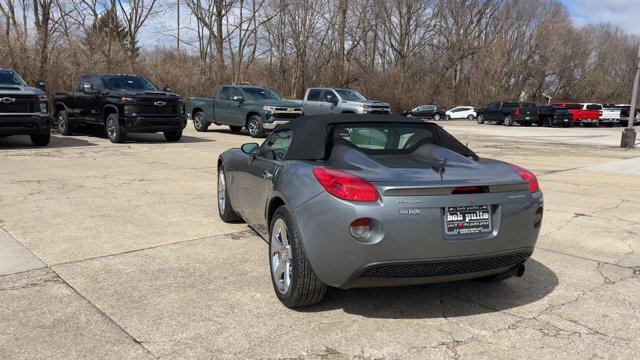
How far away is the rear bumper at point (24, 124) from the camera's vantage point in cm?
1242

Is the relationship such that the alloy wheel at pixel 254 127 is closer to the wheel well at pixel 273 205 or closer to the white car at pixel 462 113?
the wheel well at pixel 273 205

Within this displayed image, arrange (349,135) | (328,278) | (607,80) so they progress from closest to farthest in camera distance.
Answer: (328,278) → (349,135) → (607,80)

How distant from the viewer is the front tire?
3602 mm

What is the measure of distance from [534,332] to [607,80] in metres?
83.0

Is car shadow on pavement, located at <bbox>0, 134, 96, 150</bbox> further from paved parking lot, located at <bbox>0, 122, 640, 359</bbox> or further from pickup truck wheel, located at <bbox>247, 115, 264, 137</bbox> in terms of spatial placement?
paved parking lot, located at <bbox>0, 122, 640, 359</bbox>

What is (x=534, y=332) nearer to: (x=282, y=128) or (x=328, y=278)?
(x=328, y=278)

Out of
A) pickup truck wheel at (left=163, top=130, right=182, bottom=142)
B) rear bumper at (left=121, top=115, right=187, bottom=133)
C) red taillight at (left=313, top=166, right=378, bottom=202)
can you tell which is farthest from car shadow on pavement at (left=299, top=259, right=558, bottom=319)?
pickup truck wheel at (left=163, top=130, right=182, bottom=142)

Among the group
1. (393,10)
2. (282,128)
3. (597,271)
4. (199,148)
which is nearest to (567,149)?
(199,148)

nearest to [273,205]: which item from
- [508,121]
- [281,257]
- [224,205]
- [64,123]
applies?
[281,257]

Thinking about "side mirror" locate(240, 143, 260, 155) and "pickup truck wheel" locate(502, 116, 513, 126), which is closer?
"side mirror" locate(240, 143, 260, 155)

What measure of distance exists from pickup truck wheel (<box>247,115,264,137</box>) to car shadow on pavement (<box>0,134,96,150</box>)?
17.6ft

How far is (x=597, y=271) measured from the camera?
4.80m

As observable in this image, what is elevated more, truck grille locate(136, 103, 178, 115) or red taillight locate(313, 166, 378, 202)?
truck grille locate(136, 103, 178, 115)

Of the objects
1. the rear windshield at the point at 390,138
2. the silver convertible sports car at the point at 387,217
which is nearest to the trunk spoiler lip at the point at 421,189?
the silver convertible sports car at the point at 387,217
